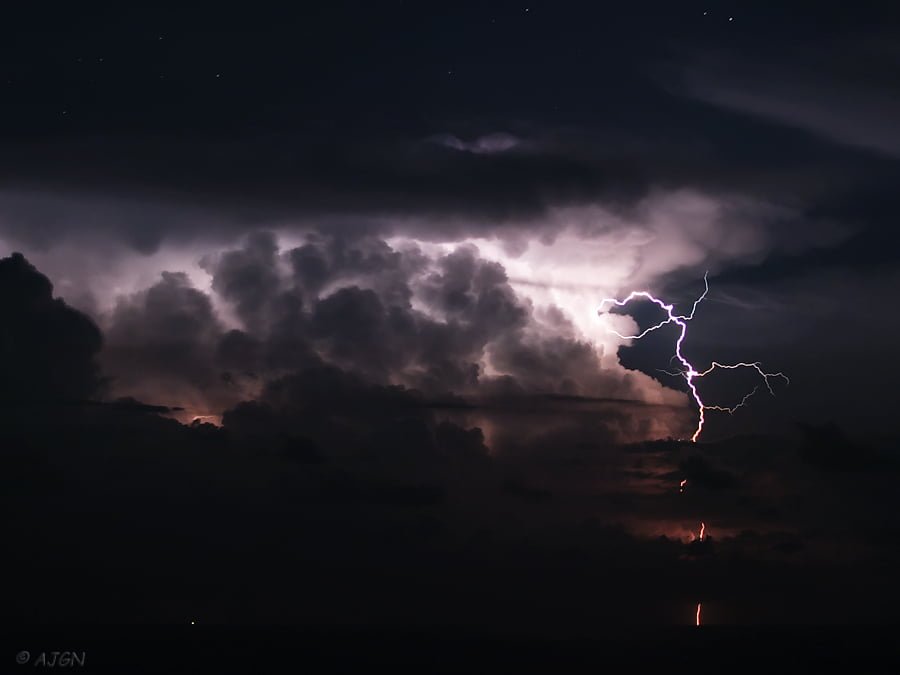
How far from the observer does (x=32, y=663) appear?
650 feet

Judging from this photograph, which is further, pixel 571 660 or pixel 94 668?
pixel 571 660

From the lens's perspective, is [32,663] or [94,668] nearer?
[94,668]

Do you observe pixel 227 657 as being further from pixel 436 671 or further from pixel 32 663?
pixel 436 671

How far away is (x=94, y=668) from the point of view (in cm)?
16712

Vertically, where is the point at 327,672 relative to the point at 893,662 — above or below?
below

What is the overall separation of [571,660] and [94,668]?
8388 centimetres

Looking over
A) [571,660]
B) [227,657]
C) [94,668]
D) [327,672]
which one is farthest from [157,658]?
[571,660]

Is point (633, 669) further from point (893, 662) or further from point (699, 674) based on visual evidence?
point (893, 662)

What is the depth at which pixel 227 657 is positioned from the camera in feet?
646

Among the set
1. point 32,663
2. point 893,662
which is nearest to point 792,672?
point 893,662

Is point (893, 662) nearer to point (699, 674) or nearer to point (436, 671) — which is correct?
point (699, 674)

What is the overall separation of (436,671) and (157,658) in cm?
6341

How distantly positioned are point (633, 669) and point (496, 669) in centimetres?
2340

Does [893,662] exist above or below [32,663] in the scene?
above
